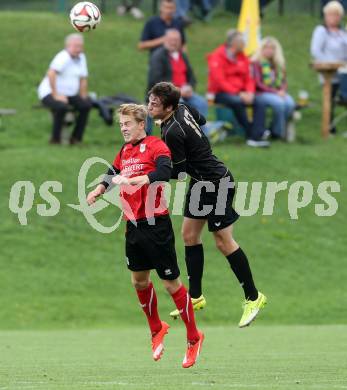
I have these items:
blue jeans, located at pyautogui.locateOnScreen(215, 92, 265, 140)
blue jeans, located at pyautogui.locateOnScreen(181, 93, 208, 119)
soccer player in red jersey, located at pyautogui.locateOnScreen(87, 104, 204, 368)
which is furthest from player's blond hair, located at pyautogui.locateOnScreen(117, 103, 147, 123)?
blue jeans, located at pyautogui.locateOnScreen(215, 92, 265, 140)

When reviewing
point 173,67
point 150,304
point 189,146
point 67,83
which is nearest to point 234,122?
point 173,67

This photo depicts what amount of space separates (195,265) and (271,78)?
10.5 m

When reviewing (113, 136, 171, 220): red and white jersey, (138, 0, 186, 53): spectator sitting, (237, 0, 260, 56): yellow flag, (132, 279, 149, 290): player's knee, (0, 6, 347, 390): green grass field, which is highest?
(113, 136, 171, 220): red and white jersey

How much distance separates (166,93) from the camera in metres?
10.4

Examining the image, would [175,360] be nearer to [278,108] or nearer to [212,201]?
[212,201]

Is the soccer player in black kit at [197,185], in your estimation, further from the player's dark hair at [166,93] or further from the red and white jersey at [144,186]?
the red and white jersey at [144,186]

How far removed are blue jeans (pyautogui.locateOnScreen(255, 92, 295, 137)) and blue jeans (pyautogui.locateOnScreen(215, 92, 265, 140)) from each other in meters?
0.15

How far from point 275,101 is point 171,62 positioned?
2161 millimetres

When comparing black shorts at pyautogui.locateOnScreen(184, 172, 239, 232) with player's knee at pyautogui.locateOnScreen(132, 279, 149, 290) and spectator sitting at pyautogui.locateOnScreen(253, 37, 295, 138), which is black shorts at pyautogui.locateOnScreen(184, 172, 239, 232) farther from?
spectator sitting at pyautogui.locateOnScreen(253, 37, 295, 138)

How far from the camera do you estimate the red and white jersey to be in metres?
10.0

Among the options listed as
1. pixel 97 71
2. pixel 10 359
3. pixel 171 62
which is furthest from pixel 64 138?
pixel 10 359

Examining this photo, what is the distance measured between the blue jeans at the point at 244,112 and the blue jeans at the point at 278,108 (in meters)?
0.15

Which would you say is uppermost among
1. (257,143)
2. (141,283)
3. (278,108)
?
(141,283)

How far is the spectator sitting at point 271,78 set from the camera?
21.2 m
